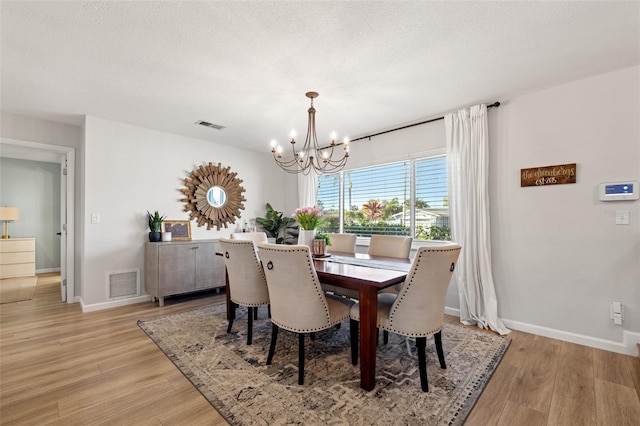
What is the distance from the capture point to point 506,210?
118 inches

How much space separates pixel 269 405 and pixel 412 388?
0.92m

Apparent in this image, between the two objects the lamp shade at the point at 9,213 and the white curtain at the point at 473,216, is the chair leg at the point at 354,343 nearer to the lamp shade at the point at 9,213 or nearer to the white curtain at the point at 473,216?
the white curtain at the point at 473,216

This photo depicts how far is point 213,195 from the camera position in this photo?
463cm

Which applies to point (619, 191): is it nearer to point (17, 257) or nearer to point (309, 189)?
point (309, 189)

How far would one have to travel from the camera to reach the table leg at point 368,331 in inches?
72.1

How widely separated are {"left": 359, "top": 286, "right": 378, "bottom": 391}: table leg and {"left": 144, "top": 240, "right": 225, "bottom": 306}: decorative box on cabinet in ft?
9.40

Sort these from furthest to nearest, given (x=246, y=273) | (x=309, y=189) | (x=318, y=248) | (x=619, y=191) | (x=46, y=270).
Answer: (x=46, y=270) < (x=309, y=189) < (x=318, y=248) < (x=246, y=273) < (x=619, y=191)

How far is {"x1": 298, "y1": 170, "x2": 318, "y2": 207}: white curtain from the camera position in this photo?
499 cm

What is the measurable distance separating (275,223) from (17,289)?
4.11 m

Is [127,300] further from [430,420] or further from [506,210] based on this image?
[506,210]

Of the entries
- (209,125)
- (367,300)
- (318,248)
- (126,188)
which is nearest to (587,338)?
(367,300)

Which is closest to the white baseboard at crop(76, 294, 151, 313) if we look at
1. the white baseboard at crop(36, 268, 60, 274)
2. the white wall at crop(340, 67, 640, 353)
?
the white baseboard at crop(36, 268, 60, 274)

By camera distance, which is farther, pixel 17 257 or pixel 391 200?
pixel 17 257

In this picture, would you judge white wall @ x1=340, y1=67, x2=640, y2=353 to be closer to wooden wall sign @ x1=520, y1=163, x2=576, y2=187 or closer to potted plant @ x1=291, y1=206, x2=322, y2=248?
wooden wall sign @ x1=520, y1=163, x2=576, y2=187
